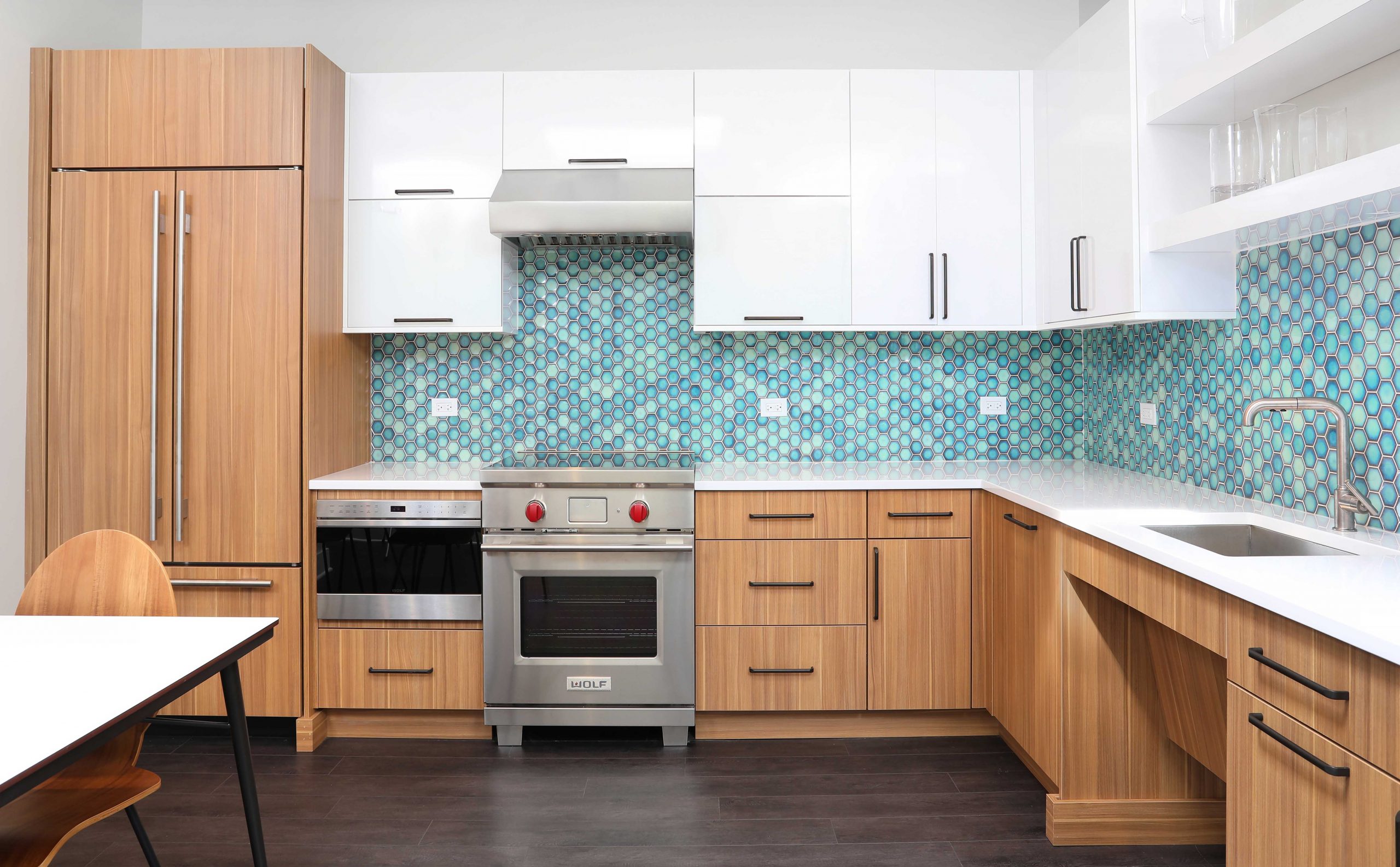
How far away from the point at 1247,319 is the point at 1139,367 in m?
0.64

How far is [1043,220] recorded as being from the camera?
10.3 feet

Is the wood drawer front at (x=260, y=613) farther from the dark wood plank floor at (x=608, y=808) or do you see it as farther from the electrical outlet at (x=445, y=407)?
the electrical outlet at (x=445, y=407)

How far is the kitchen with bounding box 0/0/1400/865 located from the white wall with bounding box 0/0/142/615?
45 mm

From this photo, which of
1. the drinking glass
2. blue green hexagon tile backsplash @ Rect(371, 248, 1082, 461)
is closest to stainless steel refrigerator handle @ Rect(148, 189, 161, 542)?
blue green hexagon tile backsplash @ Rect(371, 248, 1082, 461)

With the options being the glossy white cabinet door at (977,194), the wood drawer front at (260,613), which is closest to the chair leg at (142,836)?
the wood drawer front at (260,613)

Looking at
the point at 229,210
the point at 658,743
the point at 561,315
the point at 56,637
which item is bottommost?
the point at 658,743

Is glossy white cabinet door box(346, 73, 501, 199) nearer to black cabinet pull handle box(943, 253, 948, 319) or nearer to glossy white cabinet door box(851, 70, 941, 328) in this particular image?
glossy white cabinet door box(851, 70, 941, 328)

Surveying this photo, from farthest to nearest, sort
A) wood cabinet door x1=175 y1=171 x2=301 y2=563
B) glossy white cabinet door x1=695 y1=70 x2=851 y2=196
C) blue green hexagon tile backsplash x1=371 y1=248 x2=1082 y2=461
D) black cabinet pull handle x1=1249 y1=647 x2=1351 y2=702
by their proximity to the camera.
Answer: blue green hexagon tile backsplash x1=371 y1=248 x2=1082 y2=461, glossy white cabinet door x1=695 y1=70 x2=851 y2=196, wood cabinet door x1=175 y1=171 x2=301 y2=563, black cabinet pull handle x1=1249 y1=647 x2=1351 y2=702

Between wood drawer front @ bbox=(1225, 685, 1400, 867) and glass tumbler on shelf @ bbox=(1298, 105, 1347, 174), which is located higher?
glass tumbler on shelf @ bbox=(1298, 105, 1347, 174)

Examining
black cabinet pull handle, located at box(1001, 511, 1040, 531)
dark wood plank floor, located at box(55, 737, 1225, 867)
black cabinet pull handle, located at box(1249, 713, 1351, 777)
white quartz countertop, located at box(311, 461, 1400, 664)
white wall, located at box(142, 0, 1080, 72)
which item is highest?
white wall, located at box(142, 0, 1080, 72)

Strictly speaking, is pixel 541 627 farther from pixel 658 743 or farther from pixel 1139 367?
pixel 1139 367

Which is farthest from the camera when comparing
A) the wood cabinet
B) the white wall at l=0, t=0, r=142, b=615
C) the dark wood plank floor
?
the white wall at l=0, t=0, r=142, b=615

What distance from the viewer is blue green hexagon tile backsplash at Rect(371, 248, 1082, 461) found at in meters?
3.55

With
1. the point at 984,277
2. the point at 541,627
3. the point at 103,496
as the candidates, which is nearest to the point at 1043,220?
the point at 984,277
